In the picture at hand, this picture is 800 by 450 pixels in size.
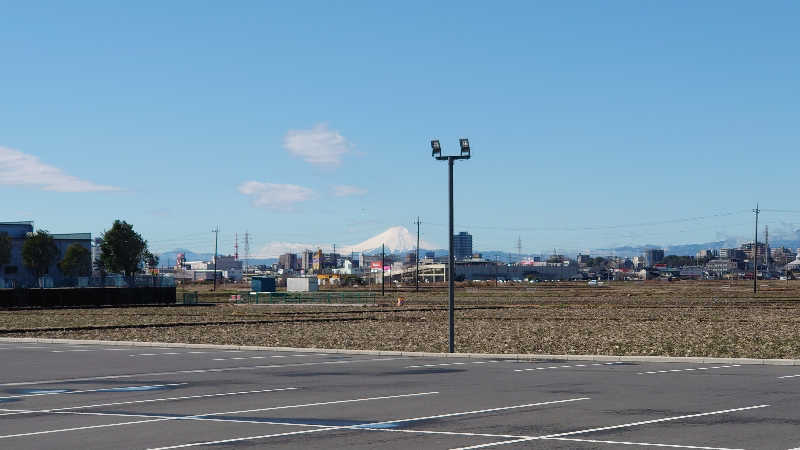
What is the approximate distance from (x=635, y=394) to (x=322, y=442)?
26.2ft

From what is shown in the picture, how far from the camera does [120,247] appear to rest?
477 ft

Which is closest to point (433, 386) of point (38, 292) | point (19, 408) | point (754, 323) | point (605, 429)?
point (605, 429)

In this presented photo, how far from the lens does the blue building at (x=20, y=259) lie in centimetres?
14312

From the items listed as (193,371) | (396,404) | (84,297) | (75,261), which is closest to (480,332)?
(193,371)

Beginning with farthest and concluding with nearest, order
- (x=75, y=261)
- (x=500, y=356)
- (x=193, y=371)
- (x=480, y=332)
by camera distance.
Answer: (x=75, y=261)
(x=480, y=332)
(x=500, y=356)
(x=193, y=371)

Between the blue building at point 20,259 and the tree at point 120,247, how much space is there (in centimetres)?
644

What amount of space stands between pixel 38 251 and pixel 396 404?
128 metres

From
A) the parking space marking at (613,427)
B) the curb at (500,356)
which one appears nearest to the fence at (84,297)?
the curb at (500,356)

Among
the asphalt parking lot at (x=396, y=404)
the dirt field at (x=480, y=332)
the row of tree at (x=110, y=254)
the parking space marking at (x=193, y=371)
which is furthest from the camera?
the row of tree at (x=110, y=254)

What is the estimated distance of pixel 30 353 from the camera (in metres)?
32.3

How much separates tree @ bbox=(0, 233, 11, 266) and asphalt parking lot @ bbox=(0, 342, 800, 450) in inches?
4532

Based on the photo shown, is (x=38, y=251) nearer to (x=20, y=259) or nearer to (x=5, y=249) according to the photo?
(x=5, y=249)

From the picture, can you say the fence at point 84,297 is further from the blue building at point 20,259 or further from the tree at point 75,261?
the tree at point 75,261

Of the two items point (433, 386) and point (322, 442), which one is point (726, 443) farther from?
point (433, 386)
